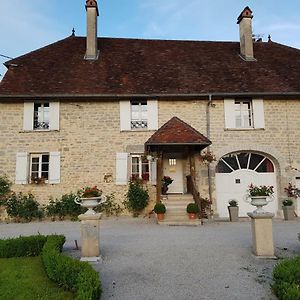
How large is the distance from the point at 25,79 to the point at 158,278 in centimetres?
1085

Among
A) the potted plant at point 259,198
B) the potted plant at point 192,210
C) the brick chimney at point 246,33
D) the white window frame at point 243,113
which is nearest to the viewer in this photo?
the potted plant at point 259,198

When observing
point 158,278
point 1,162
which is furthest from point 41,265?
point 1,162

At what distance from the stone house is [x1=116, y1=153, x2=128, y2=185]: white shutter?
0.13 feet

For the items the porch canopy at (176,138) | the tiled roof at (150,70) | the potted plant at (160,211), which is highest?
the tiled roof at (150,70)

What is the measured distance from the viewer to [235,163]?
1251 cm

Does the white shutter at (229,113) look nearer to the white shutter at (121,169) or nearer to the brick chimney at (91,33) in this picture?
the white shutter at (121,169)

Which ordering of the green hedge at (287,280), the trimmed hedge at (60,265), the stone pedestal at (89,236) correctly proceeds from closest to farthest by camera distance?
the green hedge at (287,280) < the trimmed hedge at (60,265) < the stone pedestal at (89,236)

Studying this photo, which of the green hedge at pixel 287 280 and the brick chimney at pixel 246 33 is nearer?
the green hedge at pixel 287 280

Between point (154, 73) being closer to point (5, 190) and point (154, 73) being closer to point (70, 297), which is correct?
point (5, 190)

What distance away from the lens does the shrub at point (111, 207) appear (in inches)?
467

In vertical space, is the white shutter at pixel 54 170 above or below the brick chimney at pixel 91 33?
below

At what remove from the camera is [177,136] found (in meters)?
10.9

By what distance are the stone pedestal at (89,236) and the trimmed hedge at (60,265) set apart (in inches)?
19.9

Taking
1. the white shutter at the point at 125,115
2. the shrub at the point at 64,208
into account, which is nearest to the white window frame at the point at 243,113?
the white shutter at the point at 125,115
